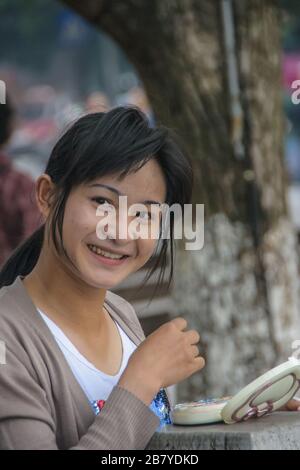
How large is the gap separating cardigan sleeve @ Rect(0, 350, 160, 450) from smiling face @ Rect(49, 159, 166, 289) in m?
0.24

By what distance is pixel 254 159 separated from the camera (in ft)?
15.9

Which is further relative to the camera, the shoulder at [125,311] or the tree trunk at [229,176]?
the tree trunk at [229,176]

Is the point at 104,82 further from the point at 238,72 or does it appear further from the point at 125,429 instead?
the point at 125,429

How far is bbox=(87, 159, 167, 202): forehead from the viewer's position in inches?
70.6

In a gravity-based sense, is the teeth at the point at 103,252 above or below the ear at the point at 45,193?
below

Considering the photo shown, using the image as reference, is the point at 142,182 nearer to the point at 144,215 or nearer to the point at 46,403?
the point at 144,215

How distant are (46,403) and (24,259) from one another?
48 centimetres

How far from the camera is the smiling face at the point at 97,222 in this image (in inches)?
70.4

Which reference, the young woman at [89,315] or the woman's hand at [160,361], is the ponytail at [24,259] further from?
the woman's hand at [160,361]

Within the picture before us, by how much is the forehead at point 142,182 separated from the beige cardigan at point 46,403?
27cm

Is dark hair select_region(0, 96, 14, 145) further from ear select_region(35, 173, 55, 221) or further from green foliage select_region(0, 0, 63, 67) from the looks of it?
green foliage select_region(0, 0, 63, 67)

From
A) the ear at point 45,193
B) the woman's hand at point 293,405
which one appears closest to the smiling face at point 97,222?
the ear at point 45,193

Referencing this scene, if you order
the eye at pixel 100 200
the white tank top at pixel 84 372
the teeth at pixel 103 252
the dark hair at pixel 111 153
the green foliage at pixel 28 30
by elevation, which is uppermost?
the green foliage at pixel 28 30

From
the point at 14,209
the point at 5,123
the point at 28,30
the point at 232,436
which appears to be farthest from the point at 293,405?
the point at 28,30
